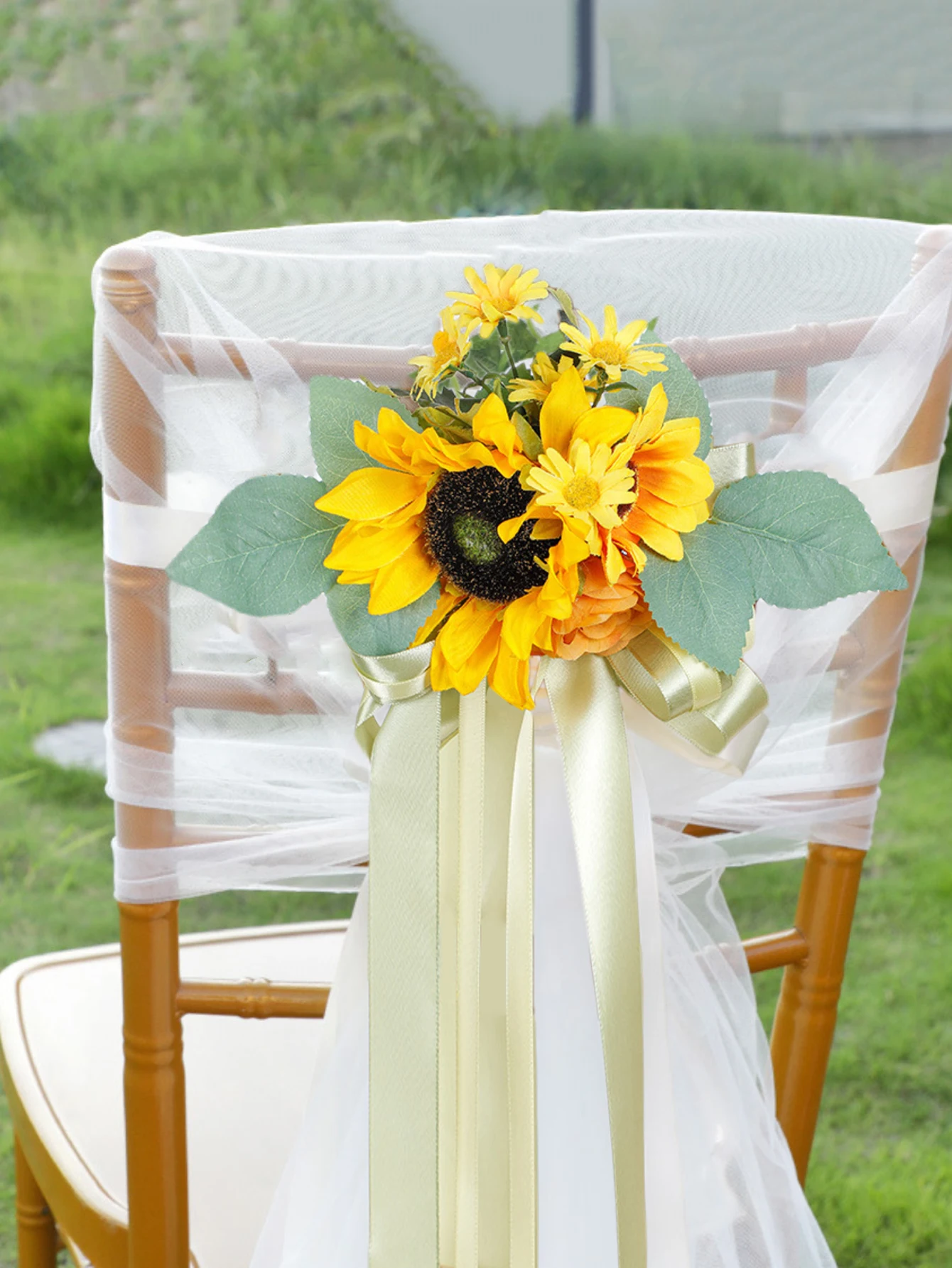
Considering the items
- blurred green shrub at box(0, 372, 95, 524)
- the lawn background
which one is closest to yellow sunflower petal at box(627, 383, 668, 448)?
the lawn background

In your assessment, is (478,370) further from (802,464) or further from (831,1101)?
→ (831,1101)

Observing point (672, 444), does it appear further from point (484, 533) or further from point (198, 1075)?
point (198, 1075)

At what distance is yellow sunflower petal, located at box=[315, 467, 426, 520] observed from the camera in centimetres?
60

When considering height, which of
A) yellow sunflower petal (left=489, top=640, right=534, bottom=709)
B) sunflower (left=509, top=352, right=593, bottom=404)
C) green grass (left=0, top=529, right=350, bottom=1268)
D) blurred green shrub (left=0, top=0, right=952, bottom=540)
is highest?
blurred green shrub (left=0, top=0, right=952, bottom=540)

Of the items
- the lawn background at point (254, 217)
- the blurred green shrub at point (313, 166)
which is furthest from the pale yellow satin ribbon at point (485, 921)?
the blurred green shrub at point (313, 166)

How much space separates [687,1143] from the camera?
0.84 metres

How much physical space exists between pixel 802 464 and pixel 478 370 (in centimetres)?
21

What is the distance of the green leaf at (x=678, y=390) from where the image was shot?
2.12ft

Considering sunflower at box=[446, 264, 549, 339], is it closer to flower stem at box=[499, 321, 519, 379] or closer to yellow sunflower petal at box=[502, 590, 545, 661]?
flower stem at box=[499, 321, 519, 379]

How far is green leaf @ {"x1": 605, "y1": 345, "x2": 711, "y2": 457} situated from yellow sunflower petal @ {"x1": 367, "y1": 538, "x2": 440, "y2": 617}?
116mm

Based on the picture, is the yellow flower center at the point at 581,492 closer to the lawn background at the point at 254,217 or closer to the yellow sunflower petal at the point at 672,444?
the yellow sunflower petal at the point at 672,444

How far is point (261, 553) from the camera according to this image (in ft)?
2.11

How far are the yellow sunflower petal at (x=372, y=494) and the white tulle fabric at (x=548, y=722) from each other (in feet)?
0.36

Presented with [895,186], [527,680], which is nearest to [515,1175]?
[527,680]
